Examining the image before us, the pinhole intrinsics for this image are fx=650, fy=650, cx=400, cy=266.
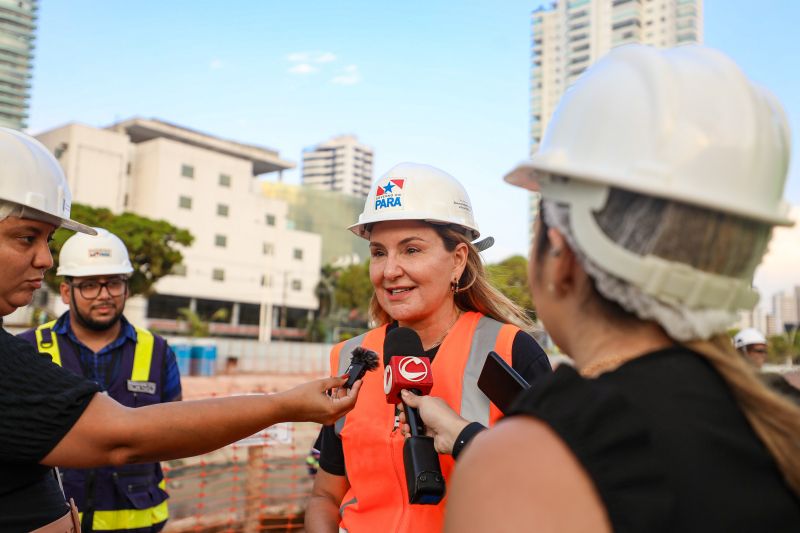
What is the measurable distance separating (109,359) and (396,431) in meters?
2.89

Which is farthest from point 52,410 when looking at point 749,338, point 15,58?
point 15,58

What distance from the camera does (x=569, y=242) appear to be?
125 cm

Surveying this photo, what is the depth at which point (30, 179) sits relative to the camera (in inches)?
90.2

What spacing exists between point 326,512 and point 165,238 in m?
40.8

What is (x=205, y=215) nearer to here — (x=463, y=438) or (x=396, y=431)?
(x=396, y=431)

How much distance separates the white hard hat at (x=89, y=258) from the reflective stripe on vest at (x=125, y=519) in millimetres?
1726

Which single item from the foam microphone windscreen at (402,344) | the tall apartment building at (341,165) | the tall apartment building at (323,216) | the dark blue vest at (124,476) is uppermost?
the tall apartment building at (341,165)

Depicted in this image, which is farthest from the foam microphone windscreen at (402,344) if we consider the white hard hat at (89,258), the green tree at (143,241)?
the green tree at (143,241)

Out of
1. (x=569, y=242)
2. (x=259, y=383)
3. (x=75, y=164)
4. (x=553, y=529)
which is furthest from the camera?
(x=75, y=164)

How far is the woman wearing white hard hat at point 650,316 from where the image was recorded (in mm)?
999

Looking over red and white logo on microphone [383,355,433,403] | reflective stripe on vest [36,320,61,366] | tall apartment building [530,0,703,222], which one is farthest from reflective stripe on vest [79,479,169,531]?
tall apartment building [530,0,703,222]

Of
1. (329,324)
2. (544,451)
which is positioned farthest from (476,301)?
(329,324)

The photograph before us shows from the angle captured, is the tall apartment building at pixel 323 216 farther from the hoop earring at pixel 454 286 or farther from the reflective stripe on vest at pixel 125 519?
the hoop earring at pixel 454 286

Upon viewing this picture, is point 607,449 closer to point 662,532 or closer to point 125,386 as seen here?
point 662,532
